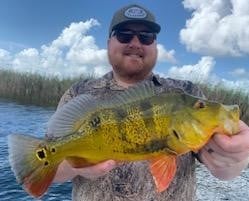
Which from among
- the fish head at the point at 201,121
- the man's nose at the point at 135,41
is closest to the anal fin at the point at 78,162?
the fish head at the point at 201,121

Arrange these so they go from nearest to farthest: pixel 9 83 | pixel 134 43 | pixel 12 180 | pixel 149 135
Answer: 1. pixel 149 135
2. pixel 134 43
3. pixel 12 180
4. pixel 9 83

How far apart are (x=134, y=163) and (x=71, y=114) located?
1.27 metres

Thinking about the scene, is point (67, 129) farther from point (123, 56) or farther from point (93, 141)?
point (123, 56)

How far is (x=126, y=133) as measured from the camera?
2336 millimetres

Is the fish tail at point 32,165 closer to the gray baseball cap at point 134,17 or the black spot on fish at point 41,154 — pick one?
the black spot on fish at point 41,154

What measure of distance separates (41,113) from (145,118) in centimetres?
1667

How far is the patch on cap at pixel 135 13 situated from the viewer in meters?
3.90

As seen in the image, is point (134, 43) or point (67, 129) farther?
point (134, 43)

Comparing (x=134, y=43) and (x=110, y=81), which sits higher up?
(x=134, y=43)

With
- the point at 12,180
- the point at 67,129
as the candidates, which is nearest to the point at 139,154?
the point at 67,129

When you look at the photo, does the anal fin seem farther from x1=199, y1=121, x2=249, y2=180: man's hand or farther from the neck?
the neck

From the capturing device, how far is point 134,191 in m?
3.55

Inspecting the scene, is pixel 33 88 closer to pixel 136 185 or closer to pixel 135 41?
pixel 135 41

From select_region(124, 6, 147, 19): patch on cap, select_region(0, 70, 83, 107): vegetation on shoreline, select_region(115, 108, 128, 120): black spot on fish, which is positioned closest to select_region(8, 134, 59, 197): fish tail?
select_region(115, 108, 128, 120): black spot on fish
